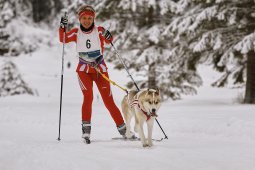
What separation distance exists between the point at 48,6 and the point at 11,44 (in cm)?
1601

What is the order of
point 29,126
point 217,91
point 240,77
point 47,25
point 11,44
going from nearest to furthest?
point 29,126 → point 240,77 → point 217,91 → point 11,44 → point 47,25

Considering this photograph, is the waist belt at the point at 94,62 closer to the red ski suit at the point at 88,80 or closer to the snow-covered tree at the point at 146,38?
the red ski suit at the point at 88,80

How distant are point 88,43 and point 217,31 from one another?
21.9 ft

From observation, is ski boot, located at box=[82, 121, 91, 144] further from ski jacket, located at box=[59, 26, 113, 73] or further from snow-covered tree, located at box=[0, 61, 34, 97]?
snow-covered tree, located at box=[0, 61, 34, 97]

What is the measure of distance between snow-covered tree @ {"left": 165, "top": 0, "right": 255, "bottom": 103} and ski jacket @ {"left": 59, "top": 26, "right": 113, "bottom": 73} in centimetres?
566

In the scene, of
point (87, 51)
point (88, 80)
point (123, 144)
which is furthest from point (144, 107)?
point (87, 51)

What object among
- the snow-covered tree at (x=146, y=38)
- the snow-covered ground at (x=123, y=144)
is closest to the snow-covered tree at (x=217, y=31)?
the snow-covered tree at (x=146, y=38)

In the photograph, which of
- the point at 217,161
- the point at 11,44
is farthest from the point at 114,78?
the point at 217,161

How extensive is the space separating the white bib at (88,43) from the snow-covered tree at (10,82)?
44.3ft

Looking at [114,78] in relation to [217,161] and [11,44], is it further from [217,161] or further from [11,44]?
[217,161]

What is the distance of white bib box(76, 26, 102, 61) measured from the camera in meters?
6.62

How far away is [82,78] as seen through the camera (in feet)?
21.9

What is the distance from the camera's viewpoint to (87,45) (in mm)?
6621

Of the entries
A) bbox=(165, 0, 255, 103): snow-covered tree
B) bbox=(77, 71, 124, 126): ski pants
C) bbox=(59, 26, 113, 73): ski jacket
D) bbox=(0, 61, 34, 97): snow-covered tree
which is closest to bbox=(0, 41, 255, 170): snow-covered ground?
bbox=(77, 71, 124, 126): ski pants
